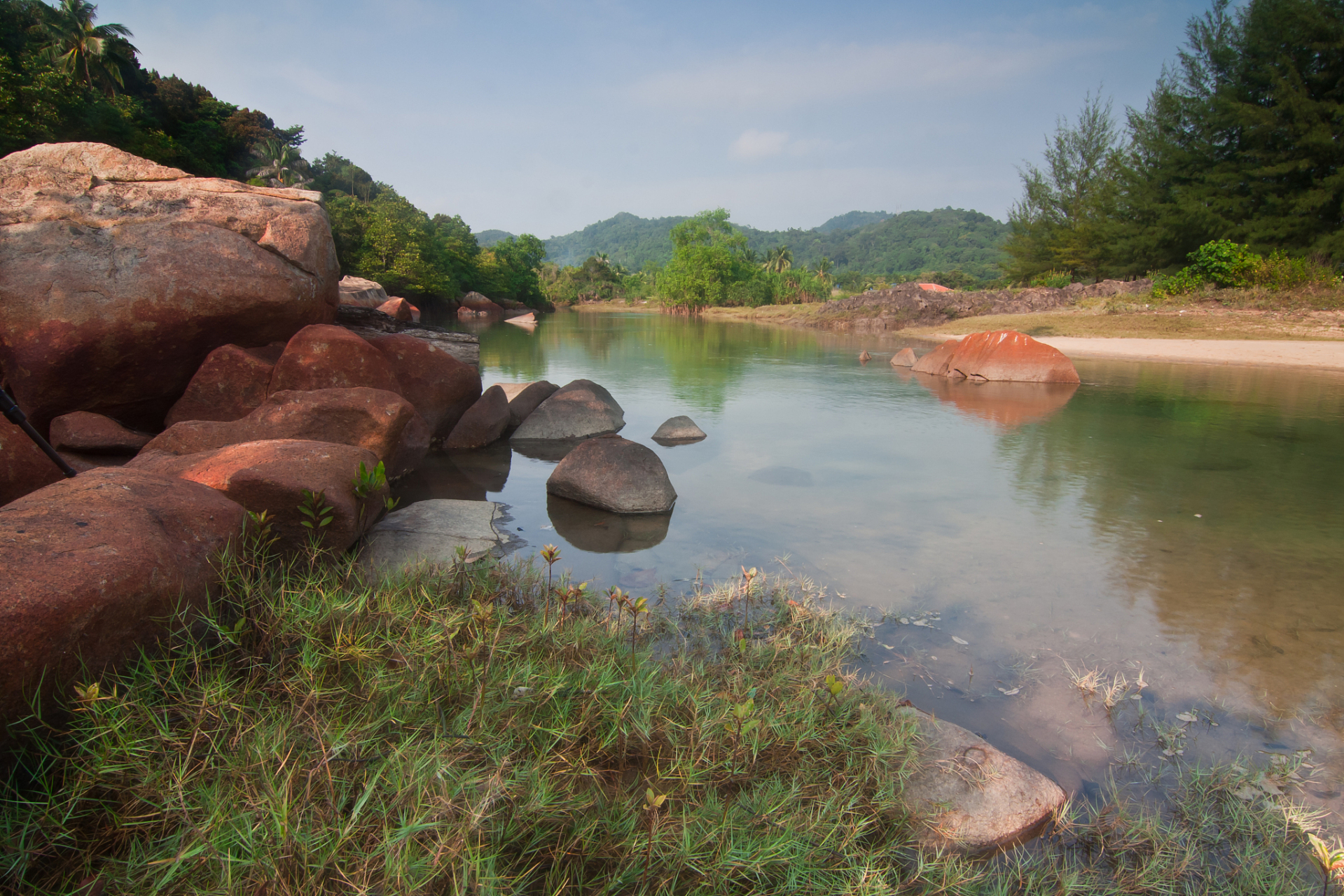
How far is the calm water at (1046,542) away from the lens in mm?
3482

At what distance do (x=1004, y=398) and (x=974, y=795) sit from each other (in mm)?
12908

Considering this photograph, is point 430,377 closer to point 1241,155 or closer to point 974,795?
point 974,795

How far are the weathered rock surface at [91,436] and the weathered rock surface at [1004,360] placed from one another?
16584mm

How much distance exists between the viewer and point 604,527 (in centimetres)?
609

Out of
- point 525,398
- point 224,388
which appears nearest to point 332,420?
point 224,388

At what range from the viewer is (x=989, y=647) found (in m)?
4.07

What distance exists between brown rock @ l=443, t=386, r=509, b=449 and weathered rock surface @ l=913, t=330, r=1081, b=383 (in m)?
12.6

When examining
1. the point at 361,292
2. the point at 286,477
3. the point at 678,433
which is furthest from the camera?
the point at 361,292

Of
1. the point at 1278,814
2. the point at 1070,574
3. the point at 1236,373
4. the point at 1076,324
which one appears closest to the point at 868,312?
the point at 1076,324

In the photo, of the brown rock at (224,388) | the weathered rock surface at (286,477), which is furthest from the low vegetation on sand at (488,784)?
the brown rock at (224,388)

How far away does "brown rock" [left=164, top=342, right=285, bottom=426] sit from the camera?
631 centimetres

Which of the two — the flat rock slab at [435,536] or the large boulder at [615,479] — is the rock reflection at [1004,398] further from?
the flat rock slab at [435,536]

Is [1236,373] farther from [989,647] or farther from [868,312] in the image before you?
[868,312]

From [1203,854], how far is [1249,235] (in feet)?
107
